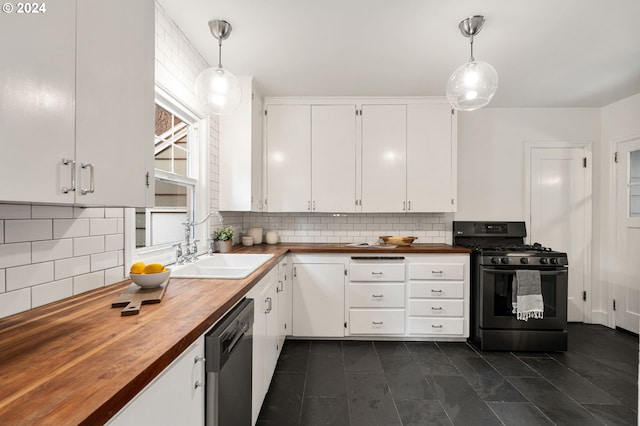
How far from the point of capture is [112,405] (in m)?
0.60

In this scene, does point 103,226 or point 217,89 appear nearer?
point 103,226

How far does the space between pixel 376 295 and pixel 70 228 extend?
2.46 m

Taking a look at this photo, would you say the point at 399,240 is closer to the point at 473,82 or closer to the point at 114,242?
the point at 473,82

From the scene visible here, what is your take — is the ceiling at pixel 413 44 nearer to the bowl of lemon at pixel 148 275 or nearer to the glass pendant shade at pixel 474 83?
the glass pendant shade at pixel 474 83

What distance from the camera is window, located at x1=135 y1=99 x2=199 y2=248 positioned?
203 cm

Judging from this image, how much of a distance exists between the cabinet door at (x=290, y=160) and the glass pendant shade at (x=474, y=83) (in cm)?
167

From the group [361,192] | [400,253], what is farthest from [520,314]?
[361,192]

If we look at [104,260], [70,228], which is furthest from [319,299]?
[70,228]

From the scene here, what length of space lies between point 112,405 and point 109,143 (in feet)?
2.62

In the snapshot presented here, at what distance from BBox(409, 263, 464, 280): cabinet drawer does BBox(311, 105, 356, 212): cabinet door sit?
2.89 feet

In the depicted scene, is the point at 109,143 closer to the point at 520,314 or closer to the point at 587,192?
the point at 520,314

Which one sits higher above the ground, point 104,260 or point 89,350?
point 104,260

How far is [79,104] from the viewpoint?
2.98 feet

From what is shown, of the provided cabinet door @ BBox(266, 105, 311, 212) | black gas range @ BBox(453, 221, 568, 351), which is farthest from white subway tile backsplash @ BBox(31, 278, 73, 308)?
black gas range @ BBox(453, 221, 568, 351)
